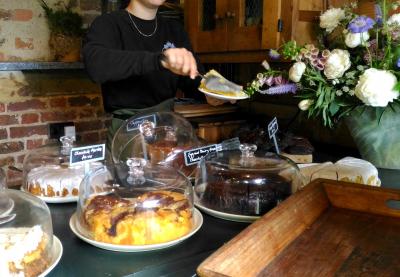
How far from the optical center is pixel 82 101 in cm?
235

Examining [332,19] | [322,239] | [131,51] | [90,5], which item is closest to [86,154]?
[131,51]

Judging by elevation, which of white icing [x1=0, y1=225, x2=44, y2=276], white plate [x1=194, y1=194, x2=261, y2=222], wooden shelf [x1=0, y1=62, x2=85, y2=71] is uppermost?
wooden shelf [x1=0, y1=62, x2=85, y2=71]

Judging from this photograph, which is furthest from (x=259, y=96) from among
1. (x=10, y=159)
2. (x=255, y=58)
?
(x=10, y=159)

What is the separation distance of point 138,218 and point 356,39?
77cm

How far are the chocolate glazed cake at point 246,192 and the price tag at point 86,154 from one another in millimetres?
294

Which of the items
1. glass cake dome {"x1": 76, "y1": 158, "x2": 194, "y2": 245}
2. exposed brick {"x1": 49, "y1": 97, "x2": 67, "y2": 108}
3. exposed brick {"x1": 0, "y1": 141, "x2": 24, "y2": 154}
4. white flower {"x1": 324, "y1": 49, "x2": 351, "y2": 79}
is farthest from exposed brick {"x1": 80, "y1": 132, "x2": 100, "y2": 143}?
white flower {"x1": 324, "y1": 49, "x2": 351, "y2": 79}

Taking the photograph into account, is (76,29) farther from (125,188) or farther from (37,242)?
(37,242)

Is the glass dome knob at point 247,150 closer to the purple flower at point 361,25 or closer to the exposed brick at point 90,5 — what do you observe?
the purple flower at point 361,25

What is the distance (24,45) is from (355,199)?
1.93 m

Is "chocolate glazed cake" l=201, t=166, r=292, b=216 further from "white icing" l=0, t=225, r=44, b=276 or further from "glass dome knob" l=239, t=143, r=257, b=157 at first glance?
"white icing" l=0, t=225, r=44, b=276

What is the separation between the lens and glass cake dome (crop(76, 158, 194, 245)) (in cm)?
74

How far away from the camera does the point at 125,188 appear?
832 millimetres

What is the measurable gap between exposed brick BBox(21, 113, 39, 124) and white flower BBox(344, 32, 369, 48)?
1.74 metres

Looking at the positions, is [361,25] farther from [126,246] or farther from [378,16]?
[126,246]
